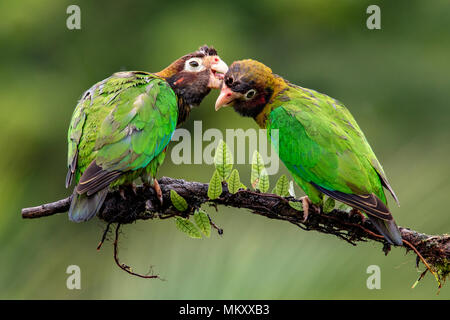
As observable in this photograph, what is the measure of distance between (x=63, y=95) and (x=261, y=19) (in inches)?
147

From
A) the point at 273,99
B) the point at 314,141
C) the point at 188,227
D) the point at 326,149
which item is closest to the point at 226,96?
the point at 273,99

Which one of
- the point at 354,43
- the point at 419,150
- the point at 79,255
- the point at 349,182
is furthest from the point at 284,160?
the point at 354,43

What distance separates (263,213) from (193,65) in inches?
65.2

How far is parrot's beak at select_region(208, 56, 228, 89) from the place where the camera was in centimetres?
467

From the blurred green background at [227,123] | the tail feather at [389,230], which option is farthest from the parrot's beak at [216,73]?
the tail feather at [389,230]

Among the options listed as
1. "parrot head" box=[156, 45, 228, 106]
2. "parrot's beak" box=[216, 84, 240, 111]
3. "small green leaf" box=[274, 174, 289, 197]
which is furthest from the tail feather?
"parrot head" box=[156, 45, 228, 106]

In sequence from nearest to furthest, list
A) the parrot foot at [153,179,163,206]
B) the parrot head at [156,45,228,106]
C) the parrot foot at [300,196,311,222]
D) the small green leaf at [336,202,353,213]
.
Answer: the parrot foot at [300,196,311,222] < the parrot foot at [153,179,163,206] < the small green leaf at [336,202,353,213] < the parrot head at [156,45,228,106]

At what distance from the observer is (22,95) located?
9.62 m

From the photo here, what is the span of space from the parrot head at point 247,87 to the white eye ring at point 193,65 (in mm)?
410

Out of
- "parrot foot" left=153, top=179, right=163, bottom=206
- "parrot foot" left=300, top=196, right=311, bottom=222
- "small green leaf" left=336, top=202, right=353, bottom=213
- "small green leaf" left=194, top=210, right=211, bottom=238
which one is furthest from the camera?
"small green leaf" left=336, top=202, right=353, bottom=213

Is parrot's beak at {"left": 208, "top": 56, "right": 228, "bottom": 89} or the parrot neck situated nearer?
the parrot neck

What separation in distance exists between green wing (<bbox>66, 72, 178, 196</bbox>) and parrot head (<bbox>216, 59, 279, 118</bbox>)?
0.38 meters

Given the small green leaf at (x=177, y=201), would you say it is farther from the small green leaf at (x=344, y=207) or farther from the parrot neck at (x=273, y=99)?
the parrot neck at (x=273, y=99)

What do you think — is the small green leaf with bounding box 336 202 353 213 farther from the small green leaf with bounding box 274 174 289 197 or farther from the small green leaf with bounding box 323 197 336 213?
the small green leaf with bounding box 274 174 289 197
